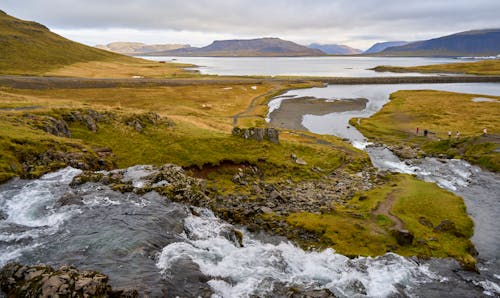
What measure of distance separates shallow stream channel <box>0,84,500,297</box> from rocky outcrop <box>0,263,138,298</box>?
1488mm

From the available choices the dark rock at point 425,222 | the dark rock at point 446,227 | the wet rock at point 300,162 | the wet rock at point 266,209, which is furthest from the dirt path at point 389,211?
the wet rock at point 300,162

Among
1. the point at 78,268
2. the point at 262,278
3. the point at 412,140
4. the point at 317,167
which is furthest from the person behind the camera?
the point at 412,140

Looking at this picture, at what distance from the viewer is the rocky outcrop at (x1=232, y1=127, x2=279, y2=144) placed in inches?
2288

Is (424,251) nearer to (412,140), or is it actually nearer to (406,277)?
(406,277)

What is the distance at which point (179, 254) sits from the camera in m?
24.5

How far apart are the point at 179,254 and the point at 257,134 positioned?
35863 mm

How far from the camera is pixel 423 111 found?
368 feet

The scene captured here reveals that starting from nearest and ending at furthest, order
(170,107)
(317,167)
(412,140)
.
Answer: (317,167) → (412,140) → (170,107)

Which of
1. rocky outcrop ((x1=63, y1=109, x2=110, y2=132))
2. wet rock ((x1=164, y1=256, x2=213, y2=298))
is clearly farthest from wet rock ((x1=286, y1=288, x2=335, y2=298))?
rocky outcrop ((x1=63, y1=109, x2=110, y2=132))

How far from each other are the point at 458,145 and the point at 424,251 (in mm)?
47180

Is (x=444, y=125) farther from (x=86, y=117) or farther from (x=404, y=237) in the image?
(x=86, y=117)

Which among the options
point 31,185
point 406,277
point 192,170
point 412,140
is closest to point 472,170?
point 412,140

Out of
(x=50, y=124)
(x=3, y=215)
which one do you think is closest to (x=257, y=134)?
(x=50, y=124)

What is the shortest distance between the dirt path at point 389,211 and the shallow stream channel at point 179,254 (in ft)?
17.8
